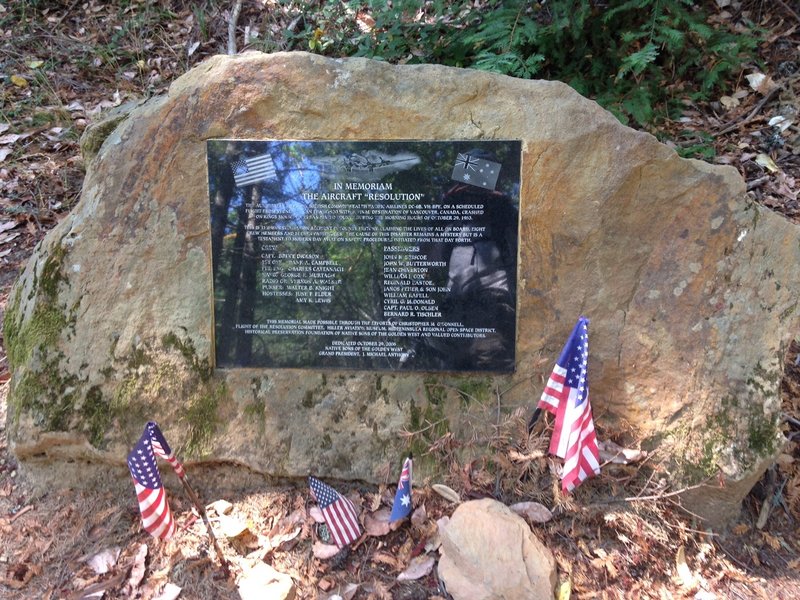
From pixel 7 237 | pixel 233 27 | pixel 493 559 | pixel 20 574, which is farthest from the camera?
pixel 233 27

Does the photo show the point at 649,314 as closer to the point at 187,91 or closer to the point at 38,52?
the point at 187,91

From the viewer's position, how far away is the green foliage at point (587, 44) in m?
4.52

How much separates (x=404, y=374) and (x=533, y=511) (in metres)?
0.87

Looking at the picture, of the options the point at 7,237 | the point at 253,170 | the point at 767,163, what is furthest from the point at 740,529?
the point at 7,237

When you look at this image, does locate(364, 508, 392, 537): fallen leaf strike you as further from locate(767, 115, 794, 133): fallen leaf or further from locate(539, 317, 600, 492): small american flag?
locate(767, 115, 794, 133): fallen leaf

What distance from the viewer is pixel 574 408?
270 centimetres

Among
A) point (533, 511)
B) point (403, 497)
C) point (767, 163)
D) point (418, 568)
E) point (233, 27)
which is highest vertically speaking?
point (233, 27)

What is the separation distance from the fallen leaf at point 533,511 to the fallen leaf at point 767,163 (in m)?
3.65

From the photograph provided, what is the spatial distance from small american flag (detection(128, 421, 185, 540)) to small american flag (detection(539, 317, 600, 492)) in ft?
5.43

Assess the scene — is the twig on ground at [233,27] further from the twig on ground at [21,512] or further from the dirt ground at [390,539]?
the twig on ground at [21,512]

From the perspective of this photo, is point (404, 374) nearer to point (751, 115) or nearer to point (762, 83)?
point (751, 115)

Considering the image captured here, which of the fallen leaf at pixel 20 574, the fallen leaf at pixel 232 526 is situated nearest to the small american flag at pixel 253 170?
the fallen leaf at pixel 232 526

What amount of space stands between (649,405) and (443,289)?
1123 mm

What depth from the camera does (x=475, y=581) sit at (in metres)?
2.47
